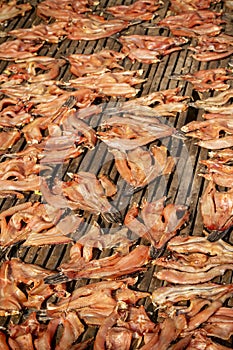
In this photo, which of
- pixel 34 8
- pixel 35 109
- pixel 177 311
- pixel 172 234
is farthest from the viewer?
pixel 34 8

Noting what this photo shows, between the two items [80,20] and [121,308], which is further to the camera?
[80,20]

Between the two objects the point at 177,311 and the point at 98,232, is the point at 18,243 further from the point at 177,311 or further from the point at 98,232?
the point at 177,311

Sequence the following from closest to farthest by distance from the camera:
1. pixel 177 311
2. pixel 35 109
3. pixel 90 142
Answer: pixel 177 311
pixel 90 142
pixel 35 109

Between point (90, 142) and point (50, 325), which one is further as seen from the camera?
point (90, 142)

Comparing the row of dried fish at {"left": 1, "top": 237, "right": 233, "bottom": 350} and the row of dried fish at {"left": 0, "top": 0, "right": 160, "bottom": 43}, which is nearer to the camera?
the row of dried fish at {"left": 1, "top": 237, "right": 233, "bottom": 350}

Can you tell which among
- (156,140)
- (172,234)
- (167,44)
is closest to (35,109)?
(156,140)

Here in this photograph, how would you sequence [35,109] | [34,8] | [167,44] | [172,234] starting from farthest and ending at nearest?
[34,8] < [167,44] < [35,109] < [172,234]

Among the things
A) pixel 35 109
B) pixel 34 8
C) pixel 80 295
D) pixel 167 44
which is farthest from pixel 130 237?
pixel 34 8

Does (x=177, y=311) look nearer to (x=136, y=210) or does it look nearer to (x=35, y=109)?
(x=136, y=210)

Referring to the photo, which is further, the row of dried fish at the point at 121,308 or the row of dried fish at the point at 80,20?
the row of dried fish at the point at 80,20
